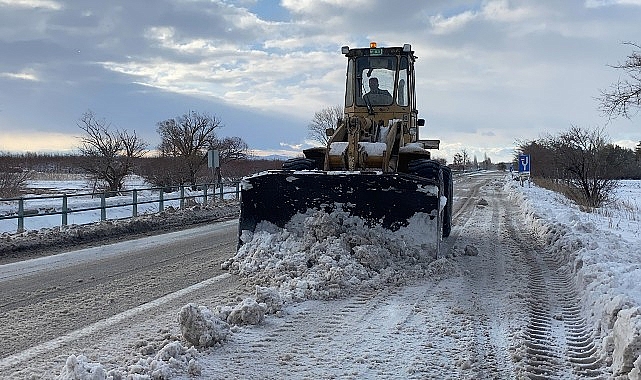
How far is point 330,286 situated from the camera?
266 inches

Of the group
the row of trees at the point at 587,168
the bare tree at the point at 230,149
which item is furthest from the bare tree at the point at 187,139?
the row of trees at the point at 587,168

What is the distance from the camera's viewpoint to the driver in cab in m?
11.1

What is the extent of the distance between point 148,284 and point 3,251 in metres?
5.34

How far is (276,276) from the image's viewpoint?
286 inches

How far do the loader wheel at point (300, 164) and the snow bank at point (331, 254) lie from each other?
2.47 m

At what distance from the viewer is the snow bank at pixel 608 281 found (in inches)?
169

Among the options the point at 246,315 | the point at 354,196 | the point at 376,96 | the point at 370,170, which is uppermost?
the point at 376,96

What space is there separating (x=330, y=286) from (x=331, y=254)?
31.5 inches

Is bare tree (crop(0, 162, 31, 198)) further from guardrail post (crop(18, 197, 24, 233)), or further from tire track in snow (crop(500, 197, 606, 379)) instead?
tire track in snow (crop(500, 197, 606, 379))

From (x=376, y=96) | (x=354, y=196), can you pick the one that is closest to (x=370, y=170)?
(x=354, y=196)

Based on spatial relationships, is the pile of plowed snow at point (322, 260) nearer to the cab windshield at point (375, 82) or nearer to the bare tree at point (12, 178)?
the cab windshield at point (375, 82)

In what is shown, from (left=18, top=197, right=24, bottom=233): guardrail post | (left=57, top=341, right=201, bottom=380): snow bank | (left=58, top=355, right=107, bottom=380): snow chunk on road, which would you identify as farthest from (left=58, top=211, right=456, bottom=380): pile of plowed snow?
(left=18, top=197, right=24, bottom=233): guardrail post

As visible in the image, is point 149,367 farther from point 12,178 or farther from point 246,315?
point 12,178

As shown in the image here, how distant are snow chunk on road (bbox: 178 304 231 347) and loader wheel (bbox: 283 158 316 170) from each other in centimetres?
612
